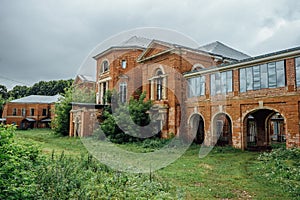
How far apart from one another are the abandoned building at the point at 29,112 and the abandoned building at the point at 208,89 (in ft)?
70.8

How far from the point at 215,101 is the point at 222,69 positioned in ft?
6.69

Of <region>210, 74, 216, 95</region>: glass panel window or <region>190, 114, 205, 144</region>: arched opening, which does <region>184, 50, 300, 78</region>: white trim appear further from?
<region>190, 114, 205, 144</region>: arched opening

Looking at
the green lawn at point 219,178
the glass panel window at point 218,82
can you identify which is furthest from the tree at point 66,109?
the green lawn at point 219,178

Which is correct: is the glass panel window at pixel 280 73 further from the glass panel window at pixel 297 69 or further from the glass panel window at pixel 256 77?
the glass panel window at pixel 256 77

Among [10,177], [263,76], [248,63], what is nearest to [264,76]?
[263,76]

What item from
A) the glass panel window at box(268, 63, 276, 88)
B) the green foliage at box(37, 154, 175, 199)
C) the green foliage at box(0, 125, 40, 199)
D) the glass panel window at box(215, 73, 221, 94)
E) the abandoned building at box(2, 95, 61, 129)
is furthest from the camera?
the abandoned building at box(2, 95, 61, 129)

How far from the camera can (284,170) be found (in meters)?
9.38

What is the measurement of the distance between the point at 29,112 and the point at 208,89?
37482 millimetres

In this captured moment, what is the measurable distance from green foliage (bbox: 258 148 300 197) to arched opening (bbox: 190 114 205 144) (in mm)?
6607

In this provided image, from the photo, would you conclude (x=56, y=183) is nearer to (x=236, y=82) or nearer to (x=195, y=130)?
(x=236, y=82)

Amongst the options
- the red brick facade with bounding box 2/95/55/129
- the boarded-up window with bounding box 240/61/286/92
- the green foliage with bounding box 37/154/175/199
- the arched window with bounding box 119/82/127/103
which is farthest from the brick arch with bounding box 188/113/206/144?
the red brick facade with bounding box 2/95/55/129

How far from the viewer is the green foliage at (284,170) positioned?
7563mm

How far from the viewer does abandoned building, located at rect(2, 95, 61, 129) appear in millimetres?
44094

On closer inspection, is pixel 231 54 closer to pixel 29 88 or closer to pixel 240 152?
pixel 240 152
